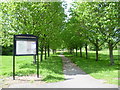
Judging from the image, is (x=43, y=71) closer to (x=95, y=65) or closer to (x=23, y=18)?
(x=23, y=18)

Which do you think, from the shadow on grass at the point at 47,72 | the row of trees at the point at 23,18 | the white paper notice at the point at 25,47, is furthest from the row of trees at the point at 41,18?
the white paper notice at the point at 25,47

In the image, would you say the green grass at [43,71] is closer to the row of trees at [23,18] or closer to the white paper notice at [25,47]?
the white paper notice at [25,47]

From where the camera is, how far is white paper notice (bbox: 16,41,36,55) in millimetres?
8133

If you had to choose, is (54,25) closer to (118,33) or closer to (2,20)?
(2,20)

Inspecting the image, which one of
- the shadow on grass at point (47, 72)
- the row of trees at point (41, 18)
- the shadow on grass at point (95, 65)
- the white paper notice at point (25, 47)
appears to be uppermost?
the row of trees at point (41, 18)

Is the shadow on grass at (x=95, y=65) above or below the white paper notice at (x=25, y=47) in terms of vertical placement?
below

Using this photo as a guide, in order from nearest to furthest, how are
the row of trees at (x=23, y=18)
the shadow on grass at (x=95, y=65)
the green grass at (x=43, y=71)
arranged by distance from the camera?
the green grass at (x=43, y=71)
the shadow on grass at (x=95, y=65)
the row of trees at (x=23, y=18)

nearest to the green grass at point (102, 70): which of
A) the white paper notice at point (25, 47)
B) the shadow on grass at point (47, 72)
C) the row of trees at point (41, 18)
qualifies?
the shadow on grass at point (47, 72)

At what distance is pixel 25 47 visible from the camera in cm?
828

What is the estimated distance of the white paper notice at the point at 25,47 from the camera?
8.13 metres

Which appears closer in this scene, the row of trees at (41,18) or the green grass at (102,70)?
the green grass at (102,70)

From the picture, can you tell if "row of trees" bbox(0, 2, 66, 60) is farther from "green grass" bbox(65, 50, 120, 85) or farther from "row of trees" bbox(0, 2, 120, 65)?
"green grass" bbox(65, 50, 120, 85)

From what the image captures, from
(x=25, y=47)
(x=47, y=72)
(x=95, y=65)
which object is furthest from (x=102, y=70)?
(x=25, y=47)

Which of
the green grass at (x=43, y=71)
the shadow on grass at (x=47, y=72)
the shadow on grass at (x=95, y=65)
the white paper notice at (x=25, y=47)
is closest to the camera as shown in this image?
the shadow on grass at (x=47, y=72)
